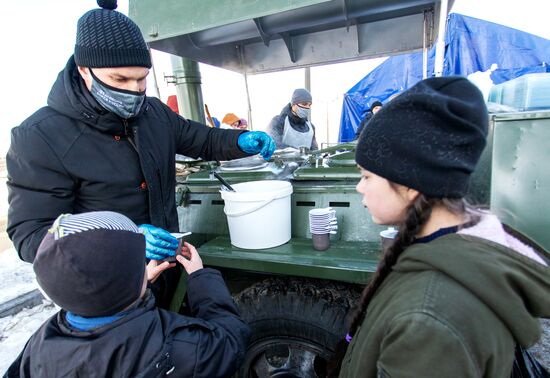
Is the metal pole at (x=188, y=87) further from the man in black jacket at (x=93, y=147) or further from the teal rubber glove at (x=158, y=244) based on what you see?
the teal rubber glove at (x=158, y=244)

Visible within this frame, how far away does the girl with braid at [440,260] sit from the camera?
2.25 ft

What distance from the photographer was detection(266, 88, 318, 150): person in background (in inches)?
178

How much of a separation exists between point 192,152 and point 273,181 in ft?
1.99

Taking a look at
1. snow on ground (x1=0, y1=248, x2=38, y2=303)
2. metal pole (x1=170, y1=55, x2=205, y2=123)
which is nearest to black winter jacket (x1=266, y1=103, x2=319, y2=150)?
metal pole (x1=170, y1=55, x2=205, y2=123)

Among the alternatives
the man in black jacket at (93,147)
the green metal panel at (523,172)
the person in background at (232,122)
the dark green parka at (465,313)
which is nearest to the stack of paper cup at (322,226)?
the man in black jacket at (93,147)

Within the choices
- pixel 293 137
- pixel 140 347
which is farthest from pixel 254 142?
pixel 293 137

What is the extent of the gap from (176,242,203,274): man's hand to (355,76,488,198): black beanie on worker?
98 centimetres

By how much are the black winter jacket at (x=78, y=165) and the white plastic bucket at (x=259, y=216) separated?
38cm

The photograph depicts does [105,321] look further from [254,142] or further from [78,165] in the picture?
[254,142]

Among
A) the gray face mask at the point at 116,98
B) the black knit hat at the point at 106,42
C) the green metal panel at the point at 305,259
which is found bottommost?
the green metal panel at the point at 305,259

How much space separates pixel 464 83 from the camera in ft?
2.69

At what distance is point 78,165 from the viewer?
151 centimetres

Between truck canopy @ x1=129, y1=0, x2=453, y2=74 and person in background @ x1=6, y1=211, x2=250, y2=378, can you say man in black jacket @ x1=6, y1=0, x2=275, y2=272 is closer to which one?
person in background @ x1=6, y1=211, x2=250, y2=378

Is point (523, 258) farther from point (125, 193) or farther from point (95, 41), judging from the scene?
point (95, 41)
